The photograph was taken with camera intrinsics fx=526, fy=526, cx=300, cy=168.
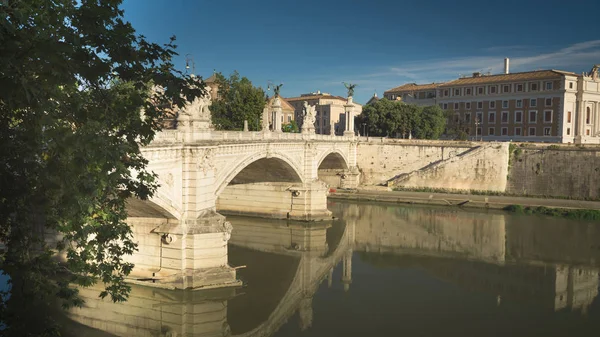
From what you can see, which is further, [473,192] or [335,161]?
[335,161]

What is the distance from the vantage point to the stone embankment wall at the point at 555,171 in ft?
135

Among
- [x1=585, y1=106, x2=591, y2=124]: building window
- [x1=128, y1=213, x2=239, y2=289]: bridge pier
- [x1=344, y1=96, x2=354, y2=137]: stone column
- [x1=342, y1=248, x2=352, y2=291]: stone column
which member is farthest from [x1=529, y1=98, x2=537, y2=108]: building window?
[x1=128, y1=213, x2=239, y2=289]: bridge pier

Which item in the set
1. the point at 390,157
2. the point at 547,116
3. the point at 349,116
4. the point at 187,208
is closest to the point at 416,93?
the point at 547,116

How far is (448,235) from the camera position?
30.8 m

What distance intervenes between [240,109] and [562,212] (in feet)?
92.0

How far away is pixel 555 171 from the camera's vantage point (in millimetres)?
42188

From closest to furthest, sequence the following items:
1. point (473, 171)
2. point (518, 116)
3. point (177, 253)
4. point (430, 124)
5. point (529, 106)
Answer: point (177, 253), point (473, 171), point (529, 106), point (518, 116), point (430, 124)

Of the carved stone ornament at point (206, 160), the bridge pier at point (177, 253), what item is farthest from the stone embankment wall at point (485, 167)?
the bridge pier at point (177, 253)

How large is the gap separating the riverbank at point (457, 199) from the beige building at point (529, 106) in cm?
1705

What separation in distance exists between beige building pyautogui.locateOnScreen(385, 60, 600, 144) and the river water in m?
23.2

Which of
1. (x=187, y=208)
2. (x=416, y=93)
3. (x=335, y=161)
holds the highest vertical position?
(x=416, y=93)

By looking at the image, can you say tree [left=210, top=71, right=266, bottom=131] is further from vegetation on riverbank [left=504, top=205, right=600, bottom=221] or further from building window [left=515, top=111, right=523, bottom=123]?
building window [left=515, top=111, right=523, bottom=123]

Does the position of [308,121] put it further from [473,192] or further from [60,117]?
[60,117]

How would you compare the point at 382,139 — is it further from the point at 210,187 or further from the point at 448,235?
the point at 210,187
